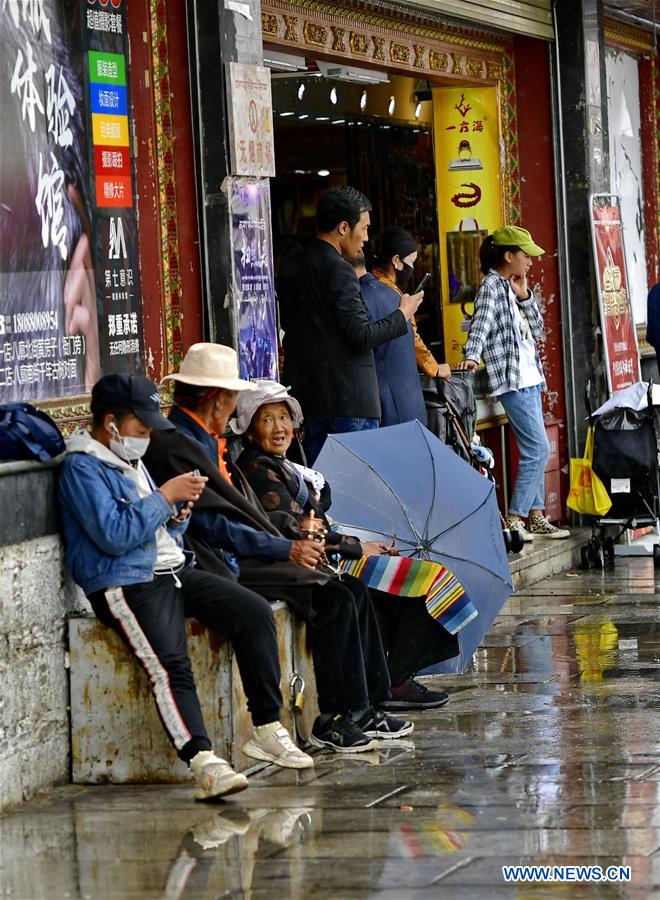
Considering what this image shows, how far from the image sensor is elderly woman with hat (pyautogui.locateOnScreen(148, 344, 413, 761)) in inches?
250

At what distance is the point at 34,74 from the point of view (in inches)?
288

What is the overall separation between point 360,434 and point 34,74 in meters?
1.96

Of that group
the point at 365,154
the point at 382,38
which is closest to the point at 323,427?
the point at 382,38

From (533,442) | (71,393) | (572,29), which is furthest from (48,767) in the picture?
(572,29)

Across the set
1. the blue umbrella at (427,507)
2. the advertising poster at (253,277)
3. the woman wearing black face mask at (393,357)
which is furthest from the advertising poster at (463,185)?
the blue umbrella at (427,507)

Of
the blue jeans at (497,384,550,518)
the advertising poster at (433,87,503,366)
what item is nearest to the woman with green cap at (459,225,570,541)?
the blue jeans at (497,384,550,518)

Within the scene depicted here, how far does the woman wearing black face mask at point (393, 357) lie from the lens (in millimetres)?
9109

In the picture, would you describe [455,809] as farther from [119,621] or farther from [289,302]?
[289,302]

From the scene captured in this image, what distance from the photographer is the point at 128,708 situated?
20.1 ft

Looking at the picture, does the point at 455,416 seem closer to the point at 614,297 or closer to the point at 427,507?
Result: the point at 427,507

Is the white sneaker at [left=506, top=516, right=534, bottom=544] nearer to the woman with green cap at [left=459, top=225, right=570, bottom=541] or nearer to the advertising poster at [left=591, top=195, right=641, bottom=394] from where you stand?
the woman with green cap at [left=459, top=225, right=570, bottom=541]

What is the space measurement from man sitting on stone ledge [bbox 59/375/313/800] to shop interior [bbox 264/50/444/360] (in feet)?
21.5

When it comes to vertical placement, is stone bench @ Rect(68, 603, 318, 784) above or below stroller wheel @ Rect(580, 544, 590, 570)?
above

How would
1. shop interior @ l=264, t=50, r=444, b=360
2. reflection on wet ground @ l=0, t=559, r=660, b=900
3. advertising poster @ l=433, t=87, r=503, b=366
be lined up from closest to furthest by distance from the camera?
1. reflection on wet ground @ l=0, t=559, r=660, b=900
2. advertising poster @ l=433, t=87, r=503, b=366
3. shop interior @ l=264, t=50, r=444, b=360
